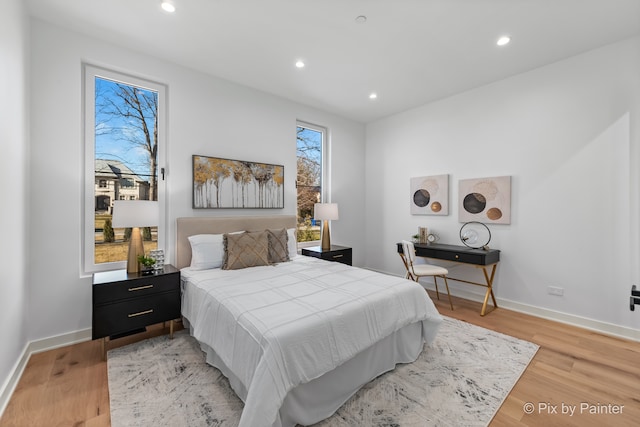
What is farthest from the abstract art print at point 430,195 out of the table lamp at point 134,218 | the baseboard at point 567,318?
the table lamp at point 134,218

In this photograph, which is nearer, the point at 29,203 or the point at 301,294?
the point at 301,294

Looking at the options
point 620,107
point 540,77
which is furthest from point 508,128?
point 620,107

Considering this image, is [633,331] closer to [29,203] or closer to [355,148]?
[355,148]

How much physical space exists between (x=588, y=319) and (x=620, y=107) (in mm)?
2257

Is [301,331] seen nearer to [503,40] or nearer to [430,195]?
[503,40]

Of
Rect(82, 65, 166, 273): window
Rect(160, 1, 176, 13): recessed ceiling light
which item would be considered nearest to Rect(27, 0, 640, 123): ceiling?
Rect(160, 1, 176, 13): recessed ceiling light

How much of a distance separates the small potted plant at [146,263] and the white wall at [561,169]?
12.5ft

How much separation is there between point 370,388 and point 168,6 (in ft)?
11.2

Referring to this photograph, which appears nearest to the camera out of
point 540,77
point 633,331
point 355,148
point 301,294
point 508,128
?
point 301,294

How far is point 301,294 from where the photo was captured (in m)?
2.15

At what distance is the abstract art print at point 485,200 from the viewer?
3.59 metres

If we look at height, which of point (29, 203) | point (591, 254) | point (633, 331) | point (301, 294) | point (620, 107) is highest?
A: point (620, 107)

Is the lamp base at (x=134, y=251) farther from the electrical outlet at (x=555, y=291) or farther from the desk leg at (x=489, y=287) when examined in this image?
the electrical outlet at (x=555, y=291)

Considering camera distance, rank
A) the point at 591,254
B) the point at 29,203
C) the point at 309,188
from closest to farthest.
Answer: the point at 29,203 < the point at 591,254 < the point at 309,188
